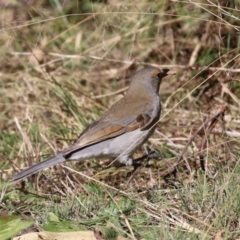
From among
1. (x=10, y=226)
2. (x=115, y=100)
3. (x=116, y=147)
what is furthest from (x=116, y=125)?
(x=10, y=226)

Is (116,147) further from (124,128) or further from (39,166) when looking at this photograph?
(39,166)

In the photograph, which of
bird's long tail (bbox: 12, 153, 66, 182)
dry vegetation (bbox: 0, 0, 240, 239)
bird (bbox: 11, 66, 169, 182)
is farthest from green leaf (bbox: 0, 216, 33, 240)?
bird (bbox: 11, 66, 169, 182)

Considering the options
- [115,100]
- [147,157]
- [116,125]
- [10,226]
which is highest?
[10,226]

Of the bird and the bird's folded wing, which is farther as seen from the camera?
the bird's folded wing

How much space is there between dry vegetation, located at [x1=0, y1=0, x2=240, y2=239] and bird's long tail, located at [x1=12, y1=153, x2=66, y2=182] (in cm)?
7

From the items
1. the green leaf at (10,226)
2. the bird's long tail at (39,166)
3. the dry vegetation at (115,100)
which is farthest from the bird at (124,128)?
the green leaf at (10,226)

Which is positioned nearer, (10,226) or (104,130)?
(10,226)

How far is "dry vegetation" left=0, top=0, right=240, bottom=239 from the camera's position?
4273 mm

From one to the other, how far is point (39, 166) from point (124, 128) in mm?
848

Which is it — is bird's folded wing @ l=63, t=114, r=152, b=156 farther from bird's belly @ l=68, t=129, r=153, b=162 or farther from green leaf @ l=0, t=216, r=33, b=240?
green leaf @ l=0, t=216, r=33, b=240

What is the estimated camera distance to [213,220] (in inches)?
156

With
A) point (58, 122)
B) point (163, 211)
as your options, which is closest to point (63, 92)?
point (58, 122)

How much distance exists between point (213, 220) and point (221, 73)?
107 inches

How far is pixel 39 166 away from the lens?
5145mm
